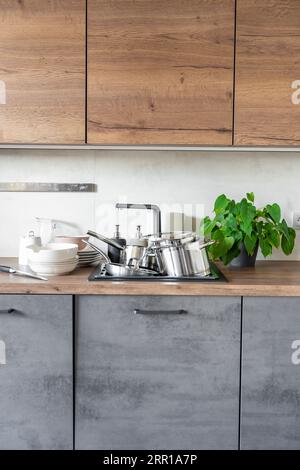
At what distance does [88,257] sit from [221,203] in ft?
2.00

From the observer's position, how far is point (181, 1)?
1810mm

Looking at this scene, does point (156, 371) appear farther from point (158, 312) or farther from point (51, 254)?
point (51, 254)

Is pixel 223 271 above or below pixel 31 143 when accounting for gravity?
below

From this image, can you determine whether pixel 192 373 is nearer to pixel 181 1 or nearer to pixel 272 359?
pixel 272 359

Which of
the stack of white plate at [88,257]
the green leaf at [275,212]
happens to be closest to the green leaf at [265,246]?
the green leaf at [275,212]

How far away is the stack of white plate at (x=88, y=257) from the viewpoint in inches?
79.2

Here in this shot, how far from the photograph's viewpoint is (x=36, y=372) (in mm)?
1664

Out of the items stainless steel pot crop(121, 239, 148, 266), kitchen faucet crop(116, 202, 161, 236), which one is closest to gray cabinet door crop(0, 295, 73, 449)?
stainless steel pot crop(121, 239, 148, 266)

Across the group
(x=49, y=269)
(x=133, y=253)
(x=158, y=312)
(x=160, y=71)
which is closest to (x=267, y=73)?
(x=160, y=71)

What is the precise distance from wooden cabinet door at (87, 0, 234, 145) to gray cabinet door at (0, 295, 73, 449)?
68 cm

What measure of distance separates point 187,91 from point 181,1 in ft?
1.10

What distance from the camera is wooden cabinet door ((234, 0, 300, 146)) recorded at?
1813mm

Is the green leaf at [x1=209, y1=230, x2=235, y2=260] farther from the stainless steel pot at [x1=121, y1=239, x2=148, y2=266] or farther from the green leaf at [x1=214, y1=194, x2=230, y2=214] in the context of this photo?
the stainless steel pot at [x1=121, y1=239, x2=148, y2=266]
